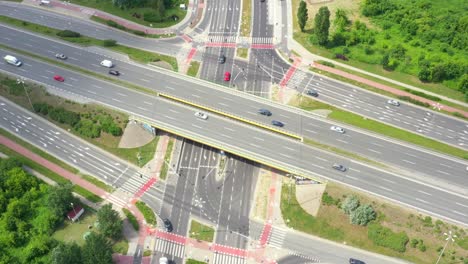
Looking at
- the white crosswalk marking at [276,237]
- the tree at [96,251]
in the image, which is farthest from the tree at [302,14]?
the tree at [96,251]

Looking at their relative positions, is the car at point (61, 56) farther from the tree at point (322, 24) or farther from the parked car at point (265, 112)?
the tree at point (322, 24)

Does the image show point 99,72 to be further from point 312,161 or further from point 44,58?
point 312,161

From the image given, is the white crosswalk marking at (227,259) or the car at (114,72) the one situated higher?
the car at (114,72)

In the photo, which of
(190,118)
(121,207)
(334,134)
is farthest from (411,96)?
(121,207)

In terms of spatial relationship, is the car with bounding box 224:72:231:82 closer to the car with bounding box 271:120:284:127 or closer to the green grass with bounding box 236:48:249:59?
the green grass with bounding box 236:48:249:59

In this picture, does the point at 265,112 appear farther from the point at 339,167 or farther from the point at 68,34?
the point at 68,34

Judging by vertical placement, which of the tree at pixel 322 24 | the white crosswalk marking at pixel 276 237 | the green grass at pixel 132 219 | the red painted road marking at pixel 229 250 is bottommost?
the red painted road marking at pixel 229 250
